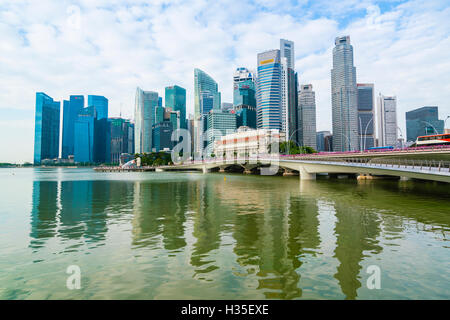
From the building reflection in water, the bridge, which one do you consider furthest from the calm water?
the bridge

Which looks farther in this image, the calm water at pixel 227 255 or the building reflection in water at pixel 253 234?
the building reflection in water at pixel 253 234

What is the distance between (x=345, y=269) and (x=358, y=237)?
19.3ft

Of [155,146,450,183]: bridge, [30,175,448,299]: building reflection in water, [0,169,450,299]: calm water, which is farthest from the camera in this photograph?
[155,146,450,183]: bridge

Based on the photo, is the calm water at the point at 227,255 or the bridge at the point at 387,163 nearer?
the calm water at the point at 227,255

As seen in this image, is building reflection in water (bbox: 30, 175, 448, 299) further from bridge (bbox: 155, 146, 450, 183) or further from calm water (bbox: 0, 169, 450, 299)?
bridge (bbox: 155, 146, 450, 183)

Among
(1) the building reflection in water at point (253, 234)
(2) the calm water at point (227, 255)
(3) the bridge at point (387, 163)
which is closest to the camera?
(2) the calm water at point (227, 255)

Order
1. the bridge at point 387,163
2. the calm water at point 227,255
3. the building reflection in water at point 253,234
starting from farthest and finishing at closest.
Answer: the bridge at point 387,163, the building reflection in water at point 253,234, the calm water at point 227,255

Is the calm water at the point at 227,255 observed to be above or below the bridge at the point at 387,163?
below

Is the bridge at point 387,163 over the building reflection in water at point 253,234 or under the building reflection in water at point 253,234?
over

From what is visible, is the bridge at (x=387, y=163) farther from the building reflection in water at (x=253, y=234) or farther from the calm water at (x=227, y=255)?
the calm water at (x=227, y=255)

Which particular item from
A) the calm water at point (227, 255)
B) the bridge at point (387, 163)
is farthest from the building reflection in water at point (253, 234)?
the bridge at point (387, 163)

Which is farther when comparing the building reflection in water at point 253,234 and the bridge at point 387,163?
the bridge at point 387,163

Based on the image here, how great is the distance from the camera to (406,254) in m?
12.8
